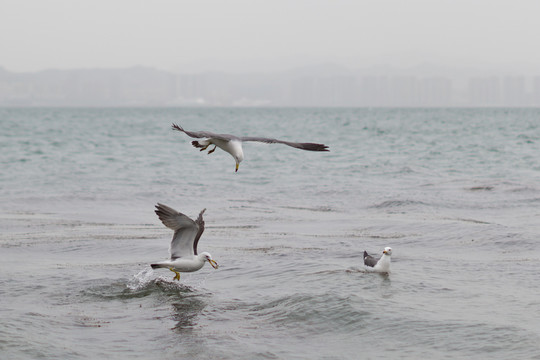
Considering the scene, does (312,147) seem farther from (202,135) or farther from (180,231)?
(180,231)

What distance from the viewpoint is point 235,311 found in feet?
32.1

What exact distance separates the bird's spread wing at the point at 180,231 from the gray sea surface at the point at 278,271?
0.62 metres

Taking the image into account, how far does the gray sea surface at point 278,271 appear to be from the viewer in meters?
8.55

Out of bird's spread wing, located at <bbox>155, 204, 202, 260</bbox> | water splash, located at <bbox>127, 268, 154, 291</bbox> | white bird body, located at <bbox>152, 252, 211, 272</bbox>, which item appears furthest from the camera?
water splash, located at <bbox>127, 268, 154, 291</bbox>

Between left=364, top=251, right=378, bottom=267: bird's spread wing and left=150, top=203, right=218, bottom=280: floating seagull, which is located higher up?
left=150, top=203, right=218, bottom=280: floating seagull

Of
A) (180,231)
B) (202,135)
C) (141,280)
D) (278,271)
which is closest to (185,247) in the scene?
(180,231)

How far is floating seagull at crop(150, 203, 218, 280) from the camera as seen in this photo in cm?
1035

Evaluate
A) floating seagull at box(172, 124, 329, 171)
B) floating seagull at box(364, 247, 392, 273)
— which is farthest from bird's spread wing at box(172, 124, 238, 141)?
floating seagull at box(364, 247, 392, 273)

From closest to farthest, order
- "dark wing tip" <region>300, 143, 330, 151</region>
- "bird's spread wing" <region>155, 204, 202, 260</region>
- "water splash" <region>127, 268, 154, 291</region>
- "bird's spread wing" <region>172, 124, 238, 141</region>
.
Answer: "bird's spread wing" <region>172, 124, 238, 141</region> < "dark wing tip" <region>300, 143, 330, 151</region> < "bird's spread wing" <region>155, 204, 202, 260</region> < "water splash" <region>127, 268, 154, 291</region>

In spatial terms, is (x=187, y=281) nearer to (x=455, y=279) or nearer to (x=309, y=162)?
(x=455, y=279)

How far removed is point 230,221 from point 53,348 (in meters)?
9.59

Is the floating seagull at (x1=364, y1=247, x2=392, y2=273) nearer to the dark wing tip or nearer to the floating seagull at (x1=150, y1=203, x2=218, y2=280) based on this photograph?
the floating seagull at (x1=150, y1=203, x2=218, y2=280)

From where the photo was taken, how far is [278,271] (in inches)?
474

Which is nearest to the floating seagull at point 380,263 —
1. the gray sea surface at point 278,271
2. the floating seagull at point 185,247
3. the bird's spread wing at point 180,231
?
the gray sea surface at point 278,271
